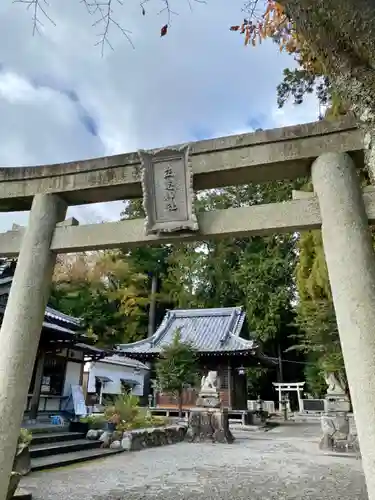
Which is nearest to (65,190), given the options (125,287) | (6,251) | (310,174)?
(6,251)

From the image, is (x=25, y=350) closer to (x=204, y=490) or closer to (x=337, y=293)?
(x=337, y=293)

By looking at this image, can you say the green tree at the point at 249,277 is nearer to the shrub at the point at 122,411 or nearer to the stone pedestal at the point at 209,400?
the stone pedestal at the point at 209,400

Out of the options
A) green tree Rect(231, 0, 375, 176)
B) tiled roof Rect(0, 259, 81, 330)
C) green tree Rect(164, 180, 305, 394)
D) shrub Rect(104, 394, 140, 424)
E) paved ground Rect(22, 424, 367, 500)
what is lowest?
paved ground Rect(22, 424, 367, 500)

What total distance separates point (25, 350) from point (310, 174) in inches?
120

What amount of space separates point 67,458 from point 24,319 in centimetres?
658

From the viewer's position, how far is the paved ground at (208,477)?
5.79 metres

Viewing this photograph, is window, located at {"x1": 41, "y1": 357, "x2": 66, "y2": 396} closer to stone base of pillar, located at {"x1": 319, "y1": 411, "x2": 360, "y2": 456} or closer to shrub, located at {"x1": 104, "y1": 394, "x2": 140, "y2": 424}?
shrub, located at {"x1": 104, "y1": 394, "x2": 140, "y2": 424}

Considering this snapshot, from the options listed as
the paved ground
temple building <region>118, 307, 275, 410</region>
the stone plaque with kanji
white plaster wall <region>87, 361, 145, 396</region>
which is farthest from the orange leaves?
white plaster wall <region>87, 361, 145, 396</region>

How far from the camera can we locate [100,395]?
23.2 m

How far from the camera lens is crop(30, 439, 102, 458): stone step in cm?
892

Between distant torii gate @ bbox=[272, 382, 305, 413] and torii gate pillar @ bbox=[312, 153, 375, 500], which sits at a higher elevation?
distant torii gate @ bbox=[272, 382, 305, 413]

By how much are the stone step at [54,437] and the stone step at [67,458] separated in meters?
0.78

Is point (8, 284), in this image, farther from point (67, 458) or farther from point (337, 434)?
point (337, 434)

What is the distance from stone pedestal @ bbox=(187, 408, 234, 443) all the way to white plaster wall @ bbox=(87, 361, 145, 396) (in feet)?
35.9
